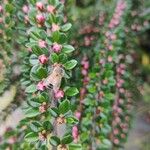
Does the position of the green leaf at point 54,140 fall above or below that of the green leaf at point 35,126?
below

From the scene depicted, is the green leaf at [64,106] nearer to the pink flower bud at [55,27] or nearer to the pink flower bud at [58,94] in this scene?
the pink flower bud at [58,94]

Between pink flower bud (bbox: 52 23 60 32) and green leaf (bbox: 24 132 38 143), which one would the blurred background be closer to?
pink flower bud (bbox: 52 23 60 32)

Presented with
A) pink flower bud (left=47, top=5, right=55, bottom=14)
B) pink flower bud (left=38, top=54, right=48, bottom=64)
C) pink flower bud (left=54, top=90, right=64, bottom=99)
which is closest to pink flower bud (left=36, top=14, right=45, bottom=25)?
pink flower bud (left=47, top=5, right=55, bottom=14)

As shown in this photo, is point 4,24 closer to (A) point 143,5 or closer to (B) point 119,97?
(B) point 119,97

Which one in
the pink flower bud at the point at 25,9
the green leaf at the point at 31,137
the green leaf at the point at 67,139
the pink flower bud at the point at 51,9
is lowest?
the green leaf at the point at 67,139

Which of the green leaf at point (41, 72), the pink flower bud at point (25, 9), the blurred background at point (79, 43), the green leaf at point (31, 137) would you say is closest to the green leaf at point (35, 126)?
the green leaf at point (31, 137)

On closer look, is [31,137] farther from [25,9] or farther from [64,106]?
[25,9]

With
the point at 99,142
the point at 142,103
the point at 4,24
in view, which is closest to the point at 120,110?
the point at 99,142

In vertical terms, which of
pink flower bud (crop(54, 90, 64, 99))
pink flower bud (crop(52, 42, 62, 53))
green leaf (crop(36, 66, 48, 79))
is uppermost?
pink flower bud (crop(52, 42, 62, 53))
